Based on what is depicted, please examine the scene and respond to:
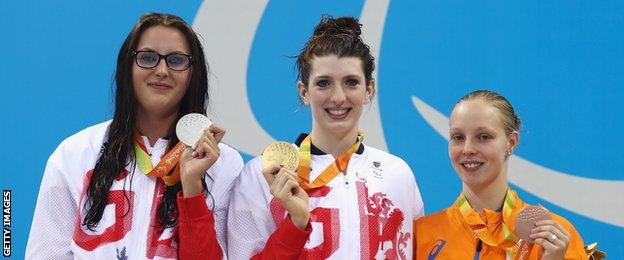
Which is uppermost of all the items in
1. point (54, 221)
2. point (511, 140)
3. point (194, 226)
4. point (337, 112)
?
point (511, 140)

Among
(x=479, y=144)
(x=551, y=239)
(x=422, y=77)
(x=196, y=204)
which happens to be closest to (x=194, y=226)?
(x=196, y=204)

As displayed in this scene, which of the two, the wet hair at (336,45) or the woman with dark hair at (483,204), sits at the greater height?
the wet hair at (336,45)

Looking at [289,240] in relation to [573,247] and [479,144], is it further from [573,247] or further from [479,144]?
[573,247]

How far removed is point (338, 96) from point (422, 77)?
1.38 metres

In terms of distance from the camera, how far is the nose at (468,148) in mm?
2826

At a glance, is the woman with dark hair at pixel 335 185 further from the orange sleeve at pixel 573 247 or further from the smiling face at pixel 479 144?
the orange sleeve at pixel 573 247

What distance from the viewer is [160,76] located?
2.69 metres

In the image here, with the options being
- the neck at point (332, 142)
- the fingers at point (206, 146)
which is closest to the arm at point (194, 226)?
the fingers at point (206, 146)

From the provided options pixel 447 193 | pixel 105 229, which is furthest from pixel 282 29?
pixel 105 229

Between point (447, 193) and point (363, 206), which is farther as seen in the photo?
point (447, 193)

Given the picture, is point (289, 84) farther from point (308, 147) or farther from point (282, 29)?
point (308, 147)

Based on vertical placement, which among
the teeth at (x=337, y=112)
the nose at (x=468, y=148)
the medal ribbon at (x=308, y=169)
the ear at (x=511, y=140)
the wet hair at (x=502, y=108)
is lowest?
the medal ribbon at (x=308, y=169)

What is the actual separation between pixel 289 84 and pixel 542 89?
45.1 inches

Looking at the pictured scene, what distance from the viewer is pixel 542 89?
4086mm
